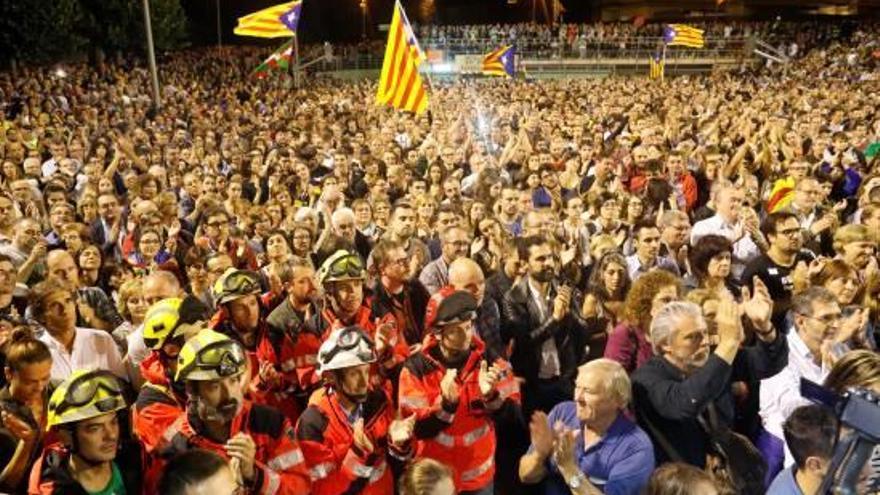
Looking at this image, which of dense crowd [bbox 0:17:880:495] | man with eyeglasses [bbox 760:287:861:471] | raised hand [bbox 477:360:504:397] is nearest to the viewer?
dense crowd [bbox 0:17:880:495]

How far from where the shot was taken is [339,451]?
3.25 metres

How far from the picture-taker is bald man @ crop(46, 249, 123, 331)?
15.6ft

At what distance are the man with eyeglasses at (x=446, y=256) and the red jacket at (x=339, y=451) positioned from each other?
2116 millimetres

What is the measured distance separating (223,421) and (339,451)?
0.51 m

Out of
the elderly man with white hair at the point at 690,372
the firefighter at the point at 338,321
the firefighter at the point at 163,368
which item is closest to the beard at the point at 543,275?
the firefighter at the point at 338,321

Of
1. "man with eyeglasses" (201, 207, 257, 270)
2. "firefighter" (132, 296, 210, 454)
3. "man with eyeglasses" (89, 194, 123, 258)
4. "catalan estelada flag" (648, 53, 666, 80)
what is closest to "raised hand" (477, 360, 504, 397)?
"firefighter" (132, 296, 210, 454)

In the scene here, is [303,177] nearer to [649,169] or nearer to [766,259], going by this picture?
[649,169]

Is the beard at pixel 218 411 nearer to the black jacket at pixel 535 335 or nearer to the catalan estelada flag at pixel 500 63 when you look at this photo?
the black jacket at pixel 535 335

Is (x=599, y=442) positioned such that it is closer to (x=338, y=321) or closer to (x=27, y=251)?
(x=338, y=321)

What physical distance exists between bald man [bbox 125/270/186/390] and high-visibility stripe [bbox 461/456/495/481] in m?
1.88

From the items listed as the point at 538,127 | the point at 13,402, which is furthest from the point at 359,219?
the point at 538,127

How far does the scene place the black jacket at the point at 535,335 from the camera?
15.0 feet

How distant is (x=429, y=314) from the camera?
12.3ft

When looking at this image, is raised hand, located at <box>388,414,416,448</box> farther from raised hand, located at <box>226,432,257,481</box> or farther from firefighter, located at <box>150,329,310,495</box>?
raised hand, located at <box>226,432,257,481</box>
